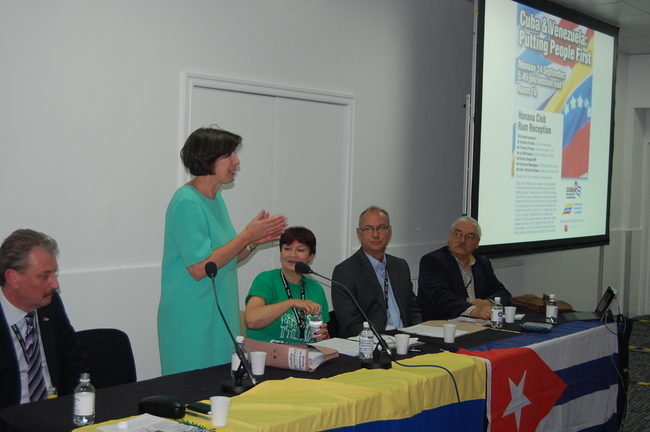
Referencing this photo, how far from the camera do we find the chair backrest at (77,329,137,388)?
8.30 ft

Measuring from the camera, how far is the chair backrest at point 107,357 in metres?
2.53

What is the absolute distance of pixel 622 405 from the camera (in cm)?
352

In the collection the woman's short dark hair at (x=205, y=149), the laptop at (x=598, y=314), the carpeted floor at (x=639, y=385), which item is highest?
the woman's short dark hair at (x=205, y=149)

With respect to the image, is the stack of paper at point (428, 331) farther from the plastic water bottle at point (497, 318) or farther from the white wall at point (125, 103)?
the white wall at point (125, 103)

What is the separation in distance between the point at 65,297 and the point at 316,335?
4.26ft

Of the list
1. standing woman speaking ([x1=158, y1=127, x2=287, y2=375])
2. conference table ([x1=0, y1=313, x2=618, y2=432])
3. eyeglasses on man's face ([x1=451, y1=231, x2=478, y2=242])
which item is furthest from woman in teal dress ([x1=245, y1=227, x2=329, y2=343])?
eyeglasses on man's face ([x1=451, y1=231, x2=478, y2=242])

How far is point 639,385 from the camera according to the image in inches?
194

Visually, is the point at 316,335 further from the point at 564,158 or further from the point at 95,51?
the point at 564,158

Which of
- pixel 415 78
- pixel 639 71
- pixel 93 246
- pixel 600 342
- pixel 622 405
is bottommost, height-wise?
pixel 622 405

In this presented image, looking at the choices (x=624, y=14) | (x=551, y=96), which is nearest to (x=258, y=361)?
(x=551, y=96)

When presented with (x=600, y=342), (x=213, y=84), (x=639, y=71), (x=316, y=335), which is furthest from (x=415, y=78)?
(x=639, y=71)

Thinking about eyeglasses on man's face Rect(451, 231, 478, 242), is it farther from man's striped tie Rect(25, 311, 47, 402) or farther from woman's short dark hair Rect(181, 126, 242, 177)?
man's striped tie Rect(25, 311, 47, 402)

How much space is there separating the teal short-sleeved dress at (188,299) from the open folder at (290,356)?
0.16 metres

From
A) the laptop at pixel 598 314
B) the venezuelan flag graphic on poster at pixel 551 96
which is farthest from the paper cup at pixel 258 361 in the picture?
the venezuelan flag graphic on poster at pixel 551 96
